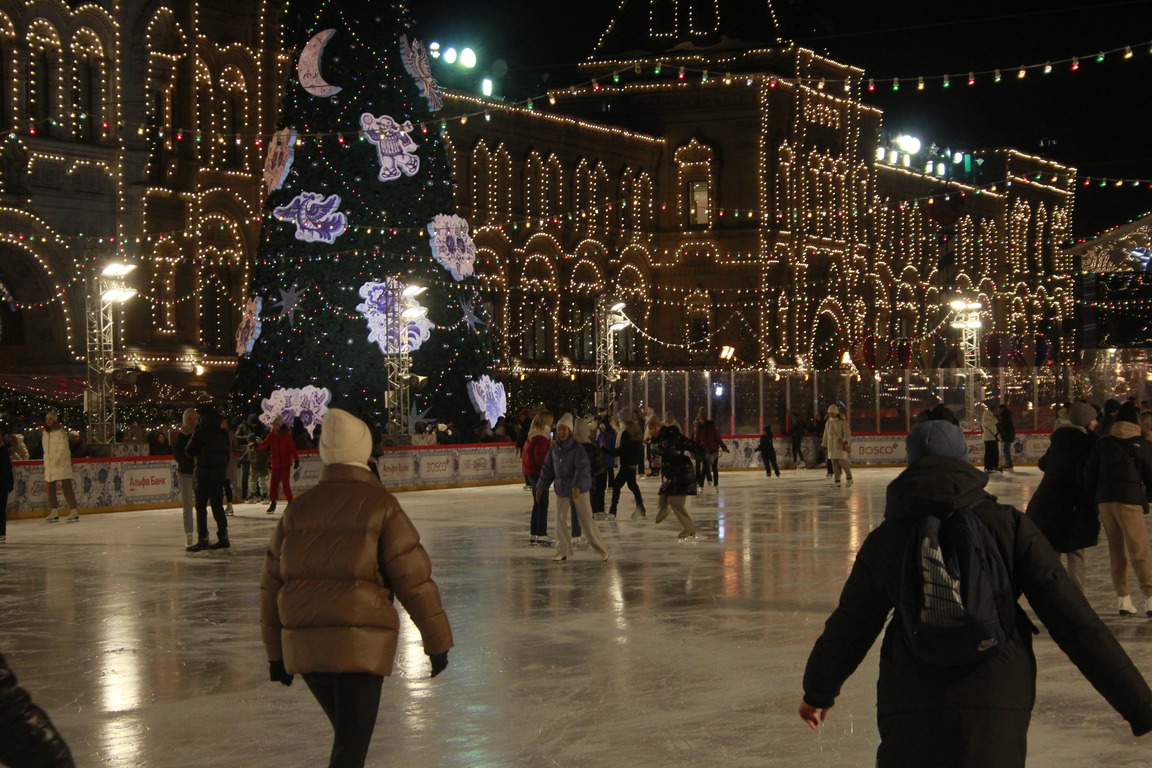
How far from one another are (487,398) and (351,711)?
26.1 metres

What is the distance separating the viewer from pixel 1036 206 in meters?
77.1

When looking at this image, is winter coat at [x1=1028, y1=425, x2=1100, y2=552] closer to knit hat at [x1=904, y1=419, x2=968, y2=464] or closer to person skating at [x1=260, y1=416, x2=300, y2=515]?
knit hat at [x1=904, y1=419, x2=968, y2=464]

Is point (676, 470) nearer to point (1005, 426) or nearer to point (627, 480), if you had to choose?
point (627, 480)

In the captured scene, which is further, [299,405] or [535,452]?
[299,405]

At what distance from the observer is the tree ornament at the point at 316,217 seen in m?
30.4

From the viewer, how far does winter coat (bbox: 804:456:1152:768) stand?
414 cm

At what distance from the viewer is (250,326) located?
101 ft

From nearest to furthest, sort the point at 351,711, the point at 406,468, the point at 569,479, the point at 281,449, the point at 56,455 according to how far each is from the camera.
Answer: the point at 351,711
the point at 569,479
the point at 56,455
the point at 281,449
the point at 406,468

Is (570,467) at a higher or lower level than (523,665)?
higher

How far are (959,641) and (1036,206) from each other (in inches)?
3009

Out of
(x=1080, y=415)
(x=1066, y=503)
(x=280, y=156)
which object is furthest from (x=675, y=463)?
(x=280, y=156)

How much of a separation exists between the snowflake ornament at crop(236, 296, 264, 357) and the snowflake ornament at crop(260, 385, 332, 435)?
1.23 meters

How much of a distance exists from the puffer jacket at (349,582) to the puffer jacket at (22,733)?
2.98 ft

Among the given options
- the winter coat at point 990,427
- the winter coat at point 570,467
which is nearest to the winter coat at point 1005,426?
the winter coat at point 990,427
